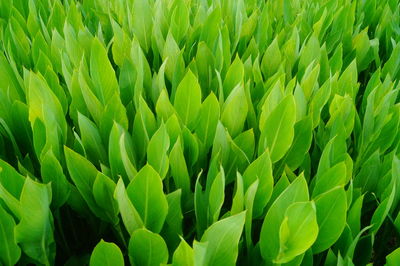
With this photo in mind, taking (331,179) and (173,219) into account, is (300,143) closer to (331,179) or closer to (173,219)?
(331,179)

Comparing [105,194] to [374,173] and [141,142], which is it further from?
[374,173]

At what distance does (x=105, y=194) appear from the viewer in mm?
1266

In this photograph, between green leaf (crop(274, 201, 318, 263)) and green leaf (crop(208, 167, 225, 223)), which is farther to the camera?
green leaf (crop(208, 167, 225, 223))

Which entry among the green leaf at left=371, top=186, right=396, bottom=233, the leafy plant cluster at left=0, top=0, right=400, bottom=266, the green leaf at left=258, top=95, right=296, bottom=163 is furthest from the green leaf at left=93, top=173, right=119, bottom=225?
the green leaf at left=371, top=186, right=396, bottom=233

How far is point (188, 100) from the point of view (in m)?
1.50

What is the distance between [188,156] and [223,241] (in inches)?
16.6

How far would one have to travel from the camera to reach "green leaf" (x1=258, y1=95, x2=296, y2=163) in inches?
53.6

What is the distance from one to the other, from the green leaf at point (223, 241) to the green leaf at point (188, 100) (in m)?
0.54

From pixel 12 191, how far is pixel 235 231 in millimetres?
548

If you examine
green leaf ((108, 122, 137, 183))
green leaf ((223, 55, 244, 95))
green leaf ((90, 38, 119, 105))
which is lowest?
green leaf ((108, 122, 137, 183))

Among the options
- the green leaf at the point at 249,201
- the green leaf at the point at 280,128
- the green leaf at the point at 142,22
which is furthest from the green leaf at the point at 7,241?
the green leaf at the point at 142,22

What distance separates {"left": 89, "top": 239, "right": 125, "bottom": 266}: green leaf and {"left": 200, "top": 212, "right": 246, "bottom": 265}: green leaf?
0.60 feet

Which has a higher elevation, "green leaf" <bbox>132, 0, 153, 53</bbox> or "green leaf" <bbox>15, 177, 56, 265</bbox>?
"green leaf" <bbox>132, 0, 153, 53</bbox>

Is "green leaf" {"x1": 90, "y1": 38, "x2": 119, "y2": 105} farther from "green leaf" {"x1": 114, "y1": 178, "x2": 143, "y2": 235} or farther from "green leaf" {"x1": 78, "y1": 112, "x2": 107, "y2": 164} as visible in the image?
"green leaf" {"x1": 114, "y1": 178, "x2": 143, "y2": 235}
